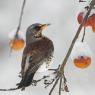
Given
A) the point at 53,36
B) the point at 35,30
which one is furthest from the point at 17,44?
the point at 53,36

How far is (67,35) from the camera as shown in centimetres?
315

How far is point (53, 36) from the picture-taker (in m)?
3.16

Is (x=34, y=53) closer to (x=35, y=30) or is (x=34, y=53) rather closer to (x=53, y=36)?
(x=35, y=30)

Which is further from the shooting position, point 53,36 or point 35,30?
point 53,36

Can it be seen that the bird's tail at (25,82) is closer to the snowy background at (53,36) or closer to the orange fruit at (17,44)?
the orange fruit at (17,44)

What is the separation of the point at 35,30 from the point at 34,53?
0.05 m

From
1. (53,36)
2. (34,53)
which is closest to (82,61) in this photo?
(34,53)

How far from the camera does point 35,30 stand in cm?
89

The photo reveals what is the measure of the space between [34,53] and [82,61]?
0.23 ft

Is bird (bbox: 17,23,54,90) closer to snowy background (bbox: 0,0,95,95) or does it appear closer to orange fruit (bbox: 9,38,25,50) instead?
orange fruit (bbox: 9,38,25,50)

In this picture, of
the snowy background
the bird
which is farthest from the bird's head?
the snowy background

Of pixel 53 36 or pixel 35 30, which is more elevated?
pixel 35 30

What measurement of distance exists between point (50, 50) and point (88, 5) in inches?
3.5

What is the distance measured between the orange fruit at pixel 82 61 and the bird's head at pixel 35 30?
0.07 meters
